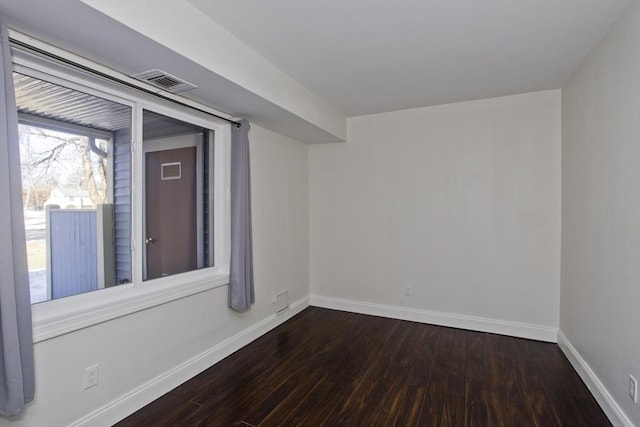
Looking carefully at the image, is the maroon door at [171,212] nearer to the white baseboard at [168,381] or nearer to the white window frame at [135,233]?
the white window frame at [135,233]

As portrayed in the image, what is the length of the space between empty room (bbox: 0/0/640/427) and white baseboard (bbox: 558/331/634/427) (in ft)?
0.07

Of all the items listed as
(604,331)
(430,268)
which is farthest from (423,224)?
(604,331)

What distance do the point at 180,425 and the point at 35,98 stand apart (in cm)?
215

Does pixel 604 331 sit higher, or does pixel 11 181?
pixel 11 181

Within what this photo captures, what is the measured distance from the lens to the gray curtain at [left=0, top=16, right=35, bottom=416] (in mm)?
1484

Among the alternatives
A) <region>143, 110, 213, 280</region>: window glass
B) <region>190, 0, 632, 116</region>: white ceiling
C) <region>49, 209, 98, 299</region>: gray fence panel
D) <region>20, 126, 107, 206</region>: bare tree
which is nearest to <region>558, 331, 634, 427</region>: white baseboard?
<region>190, 0, 632, 116</region>: white ceiling

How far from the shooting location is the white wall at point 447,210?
334 cm

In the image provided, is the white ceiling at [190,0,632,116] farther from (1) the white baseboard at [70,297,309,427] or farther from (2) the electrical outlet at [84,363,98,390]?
(1) the white baseboard at [70,297,309,427]

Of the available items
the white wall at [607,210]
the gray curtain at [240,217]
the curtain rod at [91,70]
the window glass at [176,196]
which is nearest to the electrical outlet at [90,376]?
the window glass at [176,196]

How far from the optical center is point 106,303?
2.08m

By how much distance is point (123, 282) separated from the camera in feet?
7.64

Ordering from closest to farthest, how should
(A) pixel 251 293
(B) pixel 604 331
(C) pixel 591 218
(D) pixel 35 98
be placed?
(D) pixel 35 98, (B) pixel 604 331, (C) pixel 591 218, (A) pixel 251 293

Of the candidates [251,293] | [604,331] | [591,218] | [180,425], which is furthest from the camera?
[251,293]

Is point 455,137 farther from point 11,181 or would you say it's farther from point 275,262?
point 11,181
